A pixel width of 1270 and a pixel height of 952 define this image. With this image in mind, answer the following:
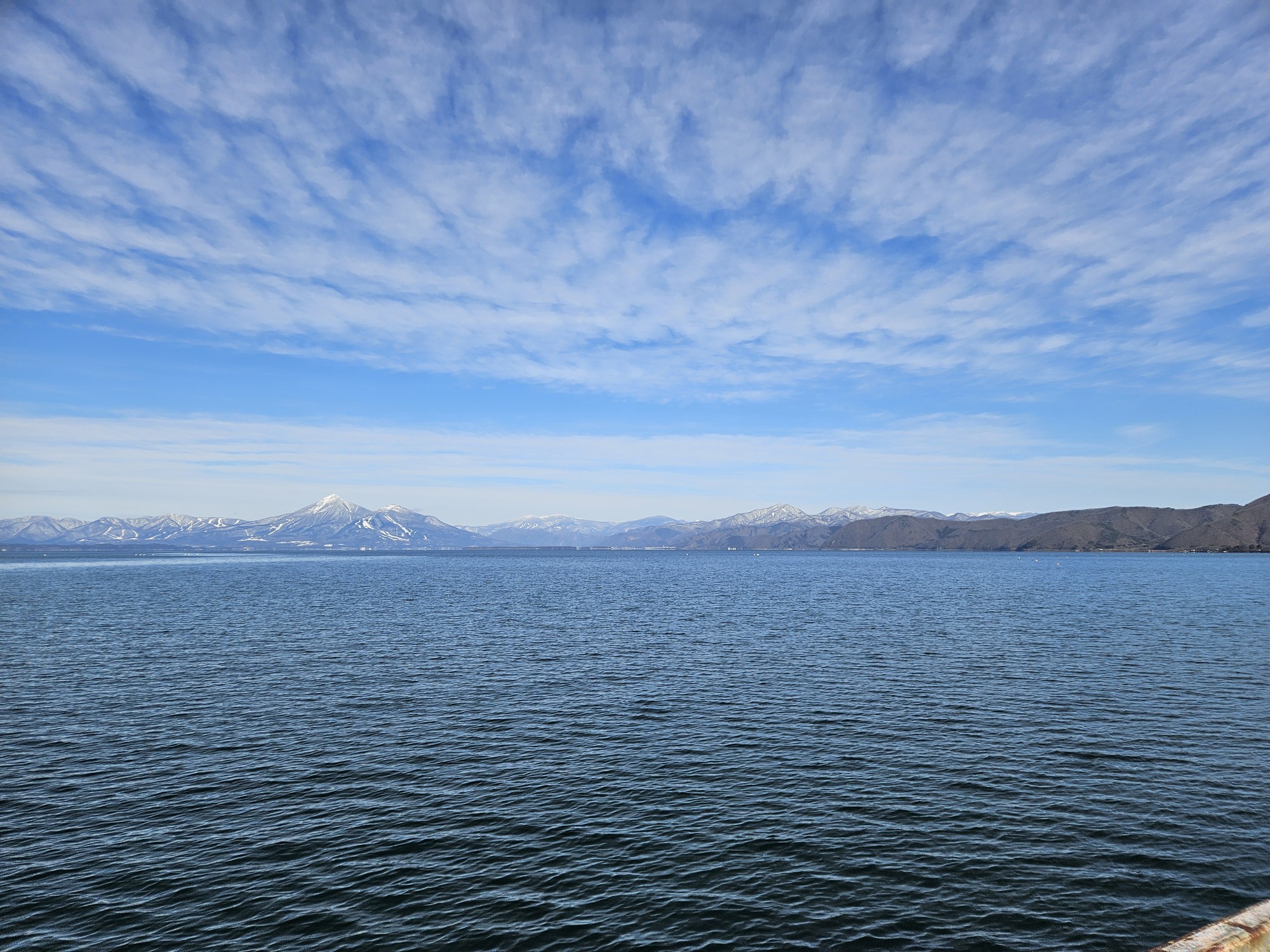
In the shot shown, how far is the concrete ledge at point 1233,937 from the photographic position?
1391cm

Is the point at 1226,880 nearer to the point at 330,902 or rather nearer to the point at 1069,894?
the point at 1069,894

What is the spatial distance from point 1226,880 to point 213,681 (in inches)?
2748

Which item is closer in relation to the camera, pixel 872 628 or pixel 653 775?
pixel 653 775

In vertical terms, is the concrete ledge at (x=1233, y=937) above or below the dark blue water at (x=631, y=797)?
above

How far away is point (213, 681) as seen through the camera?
60.5 m

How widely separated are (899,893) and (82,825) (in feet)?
118

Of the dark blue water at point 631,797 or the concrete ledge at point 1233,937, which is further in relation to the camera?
the dark blue water at point 631,797

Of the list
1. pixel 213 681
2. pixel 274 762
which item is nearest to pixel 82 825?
pixel 274 762

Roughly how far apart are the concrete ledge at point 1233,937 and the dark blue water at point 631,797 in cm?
879

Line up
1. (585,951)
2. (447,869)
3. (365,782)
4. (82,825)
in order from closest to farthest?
1. (585,951)
2. (447,869)
3. (82,825)
4. (365,782)

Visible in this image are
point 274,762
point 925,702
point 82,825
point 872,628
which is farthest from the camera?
point 872,628

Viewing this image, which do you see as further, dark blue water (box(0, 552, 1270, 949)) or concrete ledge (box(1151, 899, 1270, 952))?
dark blue water (box(0, 552, 1270, 949))

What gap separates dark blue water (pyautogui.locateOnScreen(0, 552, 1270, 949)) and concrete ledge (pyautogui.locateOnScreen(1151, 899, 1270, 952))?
8792mm

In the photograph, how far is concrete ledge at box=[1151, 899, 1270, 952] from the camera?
45.6 ft
